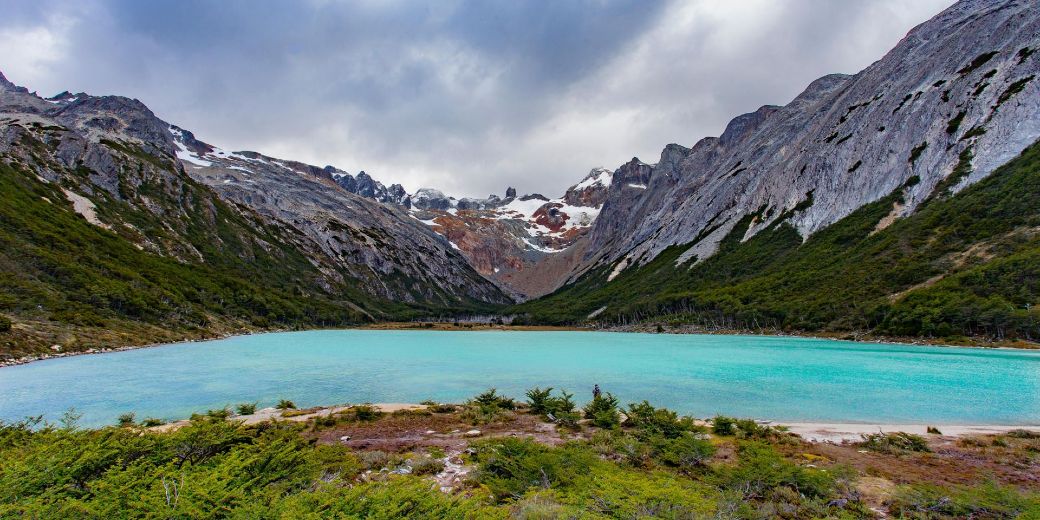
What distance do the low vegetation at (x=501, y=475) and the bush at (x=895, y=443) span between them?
0.09 metres

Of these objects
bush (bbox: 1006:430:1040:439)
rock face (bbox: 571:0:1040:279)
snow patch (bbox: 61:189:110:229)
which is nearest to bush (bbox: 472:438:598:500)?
bush (bbox: 1006:430:1040:439)

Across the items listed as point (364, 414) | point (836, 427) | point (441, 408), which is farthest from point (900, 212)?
point (364, 414)

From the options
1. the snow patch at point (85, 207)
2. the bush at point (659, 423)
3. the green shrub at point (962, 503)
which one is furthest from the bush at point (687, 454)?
the snow patch at point (85, 207)

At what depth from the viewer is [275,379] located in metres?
41.0

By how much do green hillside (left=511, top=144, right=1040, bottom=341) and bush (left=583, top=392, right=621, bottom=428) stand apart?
245 ft

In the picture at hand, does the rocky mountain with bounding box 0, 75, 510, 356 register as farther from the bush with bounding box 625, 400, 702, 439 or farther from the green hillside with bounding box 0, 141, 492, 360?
the bush with bounding box 625, 400, 702, 439

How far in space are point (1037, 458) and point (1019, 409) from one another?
52.3 ft

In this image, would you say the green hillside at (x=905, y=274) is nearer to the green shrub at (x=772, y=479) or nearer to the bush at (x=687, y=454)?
the bush at (x=687, y=454)

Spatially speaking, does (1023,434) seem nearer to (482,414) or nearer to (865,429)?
(865,429)

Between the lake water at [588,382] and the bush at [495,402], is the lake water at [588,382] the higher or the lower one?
the lower one

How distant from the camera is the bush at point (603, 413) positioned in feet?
68.2

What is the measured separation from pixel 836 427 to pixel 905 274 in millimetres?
88687

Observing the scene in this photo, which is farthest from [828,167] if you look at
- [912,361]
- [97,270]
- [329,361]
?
[97,270]

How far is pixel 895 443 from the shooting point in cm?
1791
